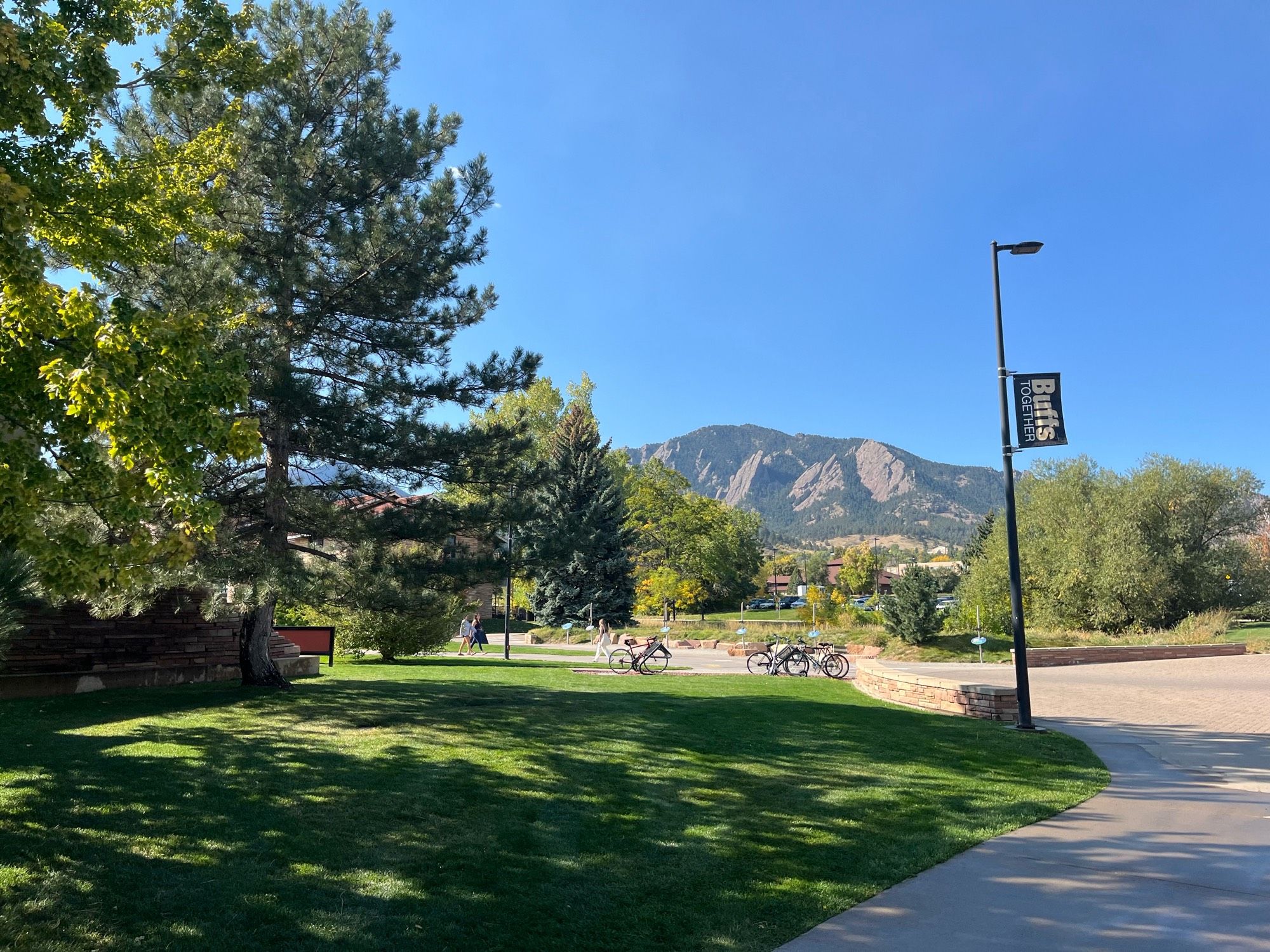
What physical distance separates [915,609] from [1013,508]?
18120 millimetres

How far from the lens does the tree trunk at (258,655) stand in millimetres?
12547

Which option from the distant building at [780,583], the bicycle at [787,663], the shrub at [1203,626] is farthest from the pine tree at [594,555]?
the distant building at [780,583]

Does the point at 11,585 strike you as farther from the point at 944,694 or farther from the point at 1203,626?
the point at 1203,626

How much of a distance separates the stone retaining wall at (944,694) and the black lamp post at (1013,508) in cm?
39

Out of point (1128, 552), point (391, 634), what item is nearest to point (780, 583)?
point (1128, 552)

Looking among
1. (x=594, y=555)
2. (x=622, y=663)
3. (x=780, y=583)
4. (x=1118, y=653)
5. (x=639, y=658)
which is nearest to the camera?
(x=639, y=658)

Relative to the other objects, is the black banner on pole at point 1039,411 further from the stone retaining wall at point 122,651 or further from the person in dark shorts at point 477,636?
the person in dark shorts at point 477,636

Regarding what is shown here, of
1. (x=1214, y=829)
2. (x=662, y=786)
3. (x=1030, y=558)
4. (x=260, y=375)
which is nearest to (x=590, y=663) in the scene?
(x=260, y=375)

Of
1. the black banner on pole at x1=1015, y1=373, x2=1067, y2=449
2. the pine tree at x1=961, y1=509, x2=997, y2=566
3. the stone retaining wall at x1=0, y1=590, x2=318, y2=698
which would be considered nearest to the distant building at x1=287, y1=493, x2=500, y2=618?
the stone retaining wall at x1=0, y1=590, x2=318, y2=698

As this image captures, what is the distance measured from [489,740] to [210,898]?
168 inches

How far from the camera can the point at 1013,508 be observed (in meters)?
11.8

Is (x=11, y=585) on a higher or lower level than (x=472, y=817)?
higher

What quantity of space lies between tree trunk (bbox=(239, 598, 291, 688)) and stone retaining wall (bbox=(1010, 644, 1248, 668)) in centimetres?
2175

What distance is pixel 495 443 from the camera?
500 inches
